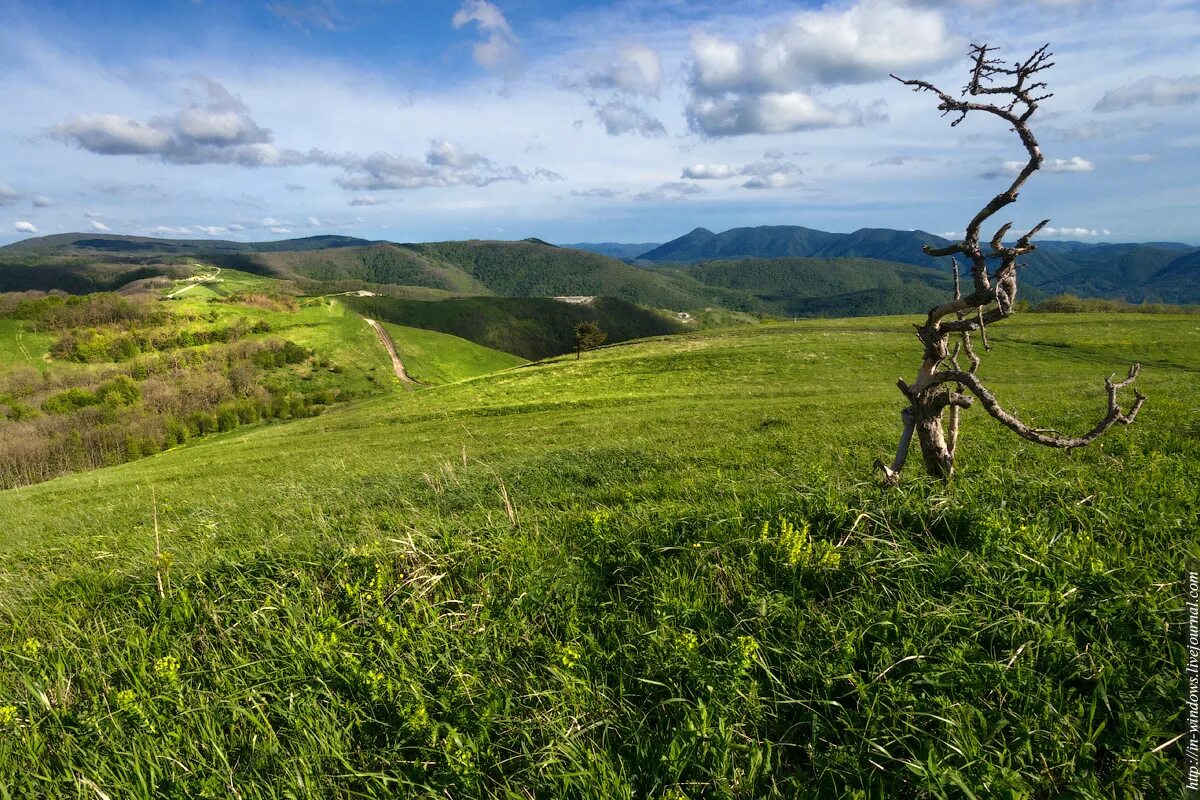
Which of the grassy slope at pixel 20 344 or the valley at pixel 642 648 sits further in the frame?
the grassy slope at pixel 20 344

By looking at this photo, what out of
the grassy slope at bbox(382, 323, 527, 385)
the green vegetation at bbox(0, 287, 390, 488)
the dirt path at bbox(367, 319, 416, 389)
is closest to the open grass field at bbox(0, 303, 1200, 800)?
the green vegetation at bbox(0, 287, 390, 488)

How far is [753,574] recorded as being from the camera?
4.56 meters

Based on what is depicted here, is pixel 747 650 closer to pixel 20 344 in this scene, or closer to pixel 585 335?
pixel 585 335

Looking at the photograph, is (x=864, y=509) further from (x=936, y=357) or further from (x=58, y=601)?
(x=58, y=601)

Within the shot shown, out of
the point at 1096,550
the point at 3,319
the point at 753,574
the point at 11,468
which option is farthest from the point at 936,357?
the point at 3,319

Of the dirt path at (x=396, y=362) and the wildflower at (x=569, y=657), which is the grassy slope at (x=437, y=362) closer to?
the dirt path at (x=396, y=362)

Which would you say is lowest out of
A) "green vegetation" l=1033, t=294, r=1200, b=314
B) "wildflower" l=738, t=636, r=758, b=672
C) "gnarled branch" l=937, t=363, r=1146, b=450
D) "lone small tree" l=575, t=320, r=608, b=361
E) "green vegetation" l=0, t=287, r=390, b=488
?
"green vegetation" l=0, t=287, r=390, b=488

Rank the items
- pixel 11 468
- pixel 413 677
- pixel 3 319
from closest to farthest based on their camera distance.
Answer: pixel 413 677 → pixel 11 468 → pixel 3 319

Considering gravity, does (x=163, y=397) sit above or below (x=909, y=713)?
below

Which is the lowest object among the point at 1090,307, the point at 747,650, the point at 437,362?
the point at 437,362

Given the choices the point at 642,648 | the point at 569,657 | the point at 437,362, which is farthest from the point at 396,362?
the point at 642,648

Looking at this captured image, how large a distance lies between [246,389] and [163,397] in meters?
18.0

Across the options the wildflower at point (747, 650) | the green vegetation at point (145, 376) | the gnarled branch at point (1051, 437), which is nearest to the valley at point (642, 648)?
the wildflower at point (747, 650)

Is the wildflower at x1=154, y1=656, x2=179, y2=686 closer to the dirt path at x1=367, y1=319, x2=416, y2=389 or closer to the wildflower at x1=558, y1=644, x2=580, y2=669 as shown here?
the wildflower at x1=558, y1=644, x2=580, y2=669
